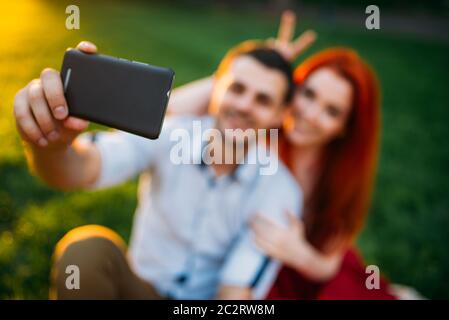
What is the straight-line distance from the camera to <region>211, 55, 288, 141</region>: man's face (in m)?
2.05

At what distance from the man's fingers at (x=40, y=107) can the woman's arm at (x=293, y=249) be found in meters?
1.05

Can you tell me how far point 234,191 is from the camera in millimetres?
1982

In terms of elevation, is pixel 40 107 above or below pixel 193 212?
above

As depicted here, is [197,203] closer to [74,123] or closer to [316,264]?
[316,264]

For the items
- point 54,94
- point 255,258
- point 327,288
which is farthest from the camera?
point 327,288

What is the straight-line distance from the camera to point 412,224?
3.62 m

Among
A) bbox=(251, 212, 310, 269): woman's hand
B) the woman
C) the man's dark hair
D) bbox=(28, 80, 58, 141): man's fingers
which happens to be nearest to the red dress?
the woman

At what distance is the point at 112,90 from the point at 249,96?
3.06 feet

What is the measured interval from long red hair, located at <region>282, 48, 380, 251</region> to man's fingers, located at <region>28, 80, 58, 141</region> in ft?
5.39

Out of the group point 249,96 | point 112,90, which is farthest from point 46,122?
point 249,96

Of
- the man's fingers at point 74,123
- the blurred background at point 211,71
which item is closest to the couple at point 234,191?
the man's fingers at point 74,123

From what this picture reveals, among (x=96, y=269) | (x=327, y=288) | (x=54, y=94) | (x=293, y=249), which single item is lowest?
(x=327, y=288)

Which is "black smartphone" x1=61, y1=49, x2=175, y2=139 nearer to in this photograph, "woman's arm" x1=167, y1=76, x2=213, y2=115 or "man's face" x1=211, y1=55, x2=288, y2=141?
"man's face" x1=211, y1=55, x2=288, y2=141

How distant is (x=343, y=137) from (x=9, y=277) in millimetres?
2114
